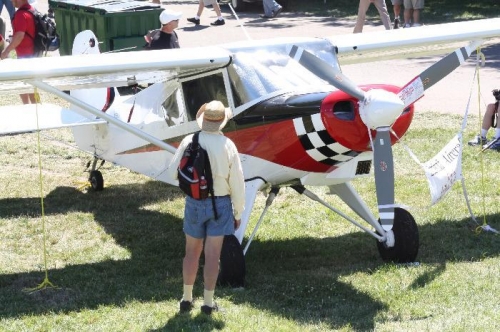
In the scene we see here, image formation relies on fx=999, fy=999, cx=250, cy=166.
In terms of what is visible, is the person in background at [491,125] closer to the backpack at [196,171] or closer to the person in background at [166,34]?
the person in background at [166,34]

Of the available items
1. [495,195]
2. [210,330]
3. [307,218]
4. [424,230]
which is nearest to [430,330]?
[210,330]

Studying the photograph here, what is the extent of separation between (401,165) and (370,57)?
2.47m

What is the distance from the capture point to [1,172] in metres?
12.5

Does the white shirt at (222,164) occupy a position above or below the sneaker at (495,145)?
above

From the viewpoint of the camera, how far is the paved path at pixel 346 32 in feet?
52.6

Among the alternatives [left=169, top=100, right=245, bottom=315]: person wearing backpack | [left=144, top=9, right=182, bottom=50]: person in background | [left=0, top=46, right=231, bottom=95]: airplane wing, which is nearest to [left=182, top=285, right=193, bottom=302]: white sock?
[left=169, top=100, right=245, bottom=315]: person wearing backpack

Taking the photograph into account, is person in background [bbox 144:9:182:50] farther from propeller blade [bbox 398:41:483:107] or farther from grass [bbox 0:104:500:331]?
propeller blade [bbox 398:41:483:107]

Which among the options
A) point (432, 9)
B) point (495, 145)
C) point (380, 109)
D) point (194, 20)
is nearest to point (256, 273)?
point (380, 109)

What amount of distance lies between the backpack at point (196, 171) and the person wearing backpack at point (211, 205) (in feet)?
0.11

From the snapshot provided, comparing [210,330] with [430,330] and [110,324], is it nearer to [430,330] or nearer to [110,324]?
[110,324]

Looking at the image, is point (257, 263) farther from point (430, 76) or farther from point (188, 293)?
point (430, 76)

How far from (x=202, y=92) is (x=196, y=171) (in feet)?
6.72

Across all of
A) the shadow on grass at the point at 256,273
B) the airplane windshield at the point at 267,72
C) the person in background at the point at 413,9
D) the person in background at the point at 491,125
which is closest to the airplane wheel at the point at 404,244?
the shadow on grass at the point at 256,273

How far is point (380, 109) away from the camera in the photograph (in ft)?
24.0
